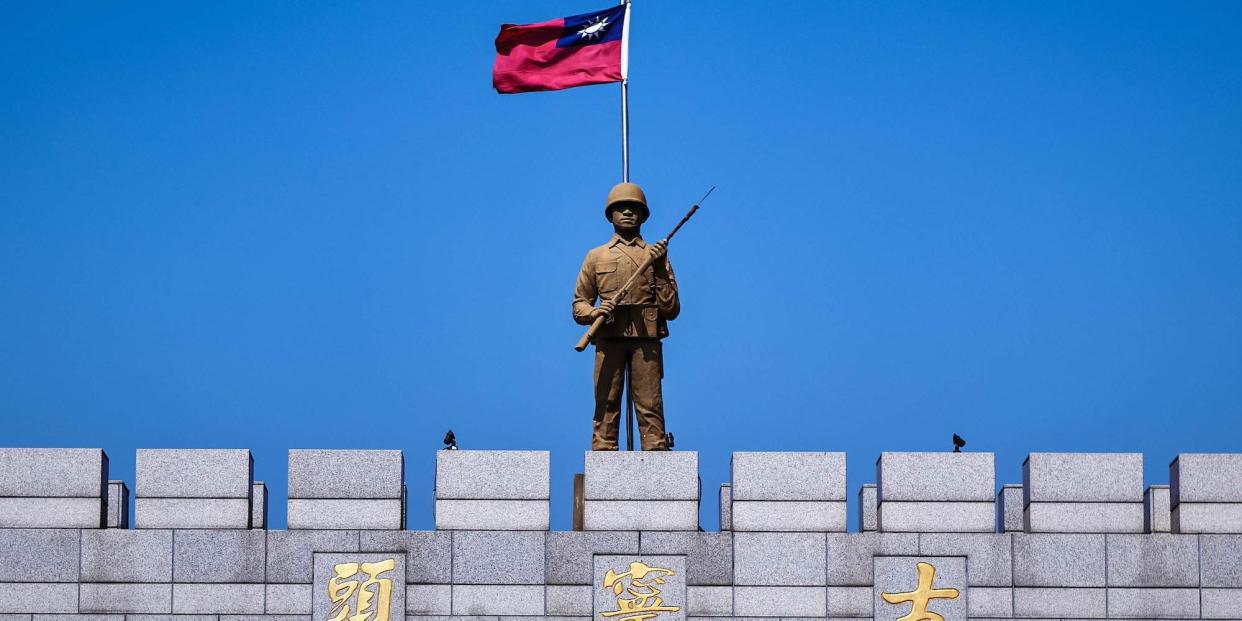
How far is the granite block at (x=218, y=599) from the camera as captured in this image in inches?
1025

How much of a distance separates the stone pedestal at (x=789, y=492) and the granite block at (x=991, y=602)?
1590 millimetres

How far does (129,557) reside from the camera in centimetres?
2622

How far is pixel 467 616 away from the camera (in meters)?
26.0

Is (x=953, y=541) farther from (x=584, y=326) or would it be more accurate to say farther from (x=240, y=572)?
(x=240, y=572)

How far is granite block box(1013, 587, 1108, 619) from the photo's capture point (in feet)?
85.3

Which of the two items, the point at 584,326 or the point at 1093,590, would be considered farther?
the point at 584,326

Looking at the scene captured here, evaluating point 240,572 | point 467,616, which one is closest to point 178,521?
point 240,572

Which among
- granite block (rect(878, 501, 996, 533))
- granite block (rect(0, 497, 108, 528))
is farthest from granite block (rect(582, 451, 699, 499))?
granite block (rect(0, 497, 108, 528))

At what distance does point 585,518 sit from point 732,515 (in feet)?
5.26

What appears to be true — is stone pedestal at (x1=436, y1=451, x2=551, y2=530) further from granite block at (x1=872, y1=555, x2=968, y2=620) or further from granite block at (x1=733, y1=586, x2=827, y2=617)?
granite block at (x1=872, y1=555, x2=968, y2=620)

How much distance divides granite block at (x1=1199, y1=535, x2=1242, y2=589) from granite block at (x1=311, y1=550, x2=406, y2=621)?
340 inches

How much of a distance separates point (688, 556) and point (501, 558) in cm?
202

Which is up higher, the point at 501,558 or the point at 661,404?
the point at 661,404

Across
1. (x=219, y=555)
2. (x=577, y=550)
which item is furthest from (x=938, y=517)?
(x=219, y=555)
